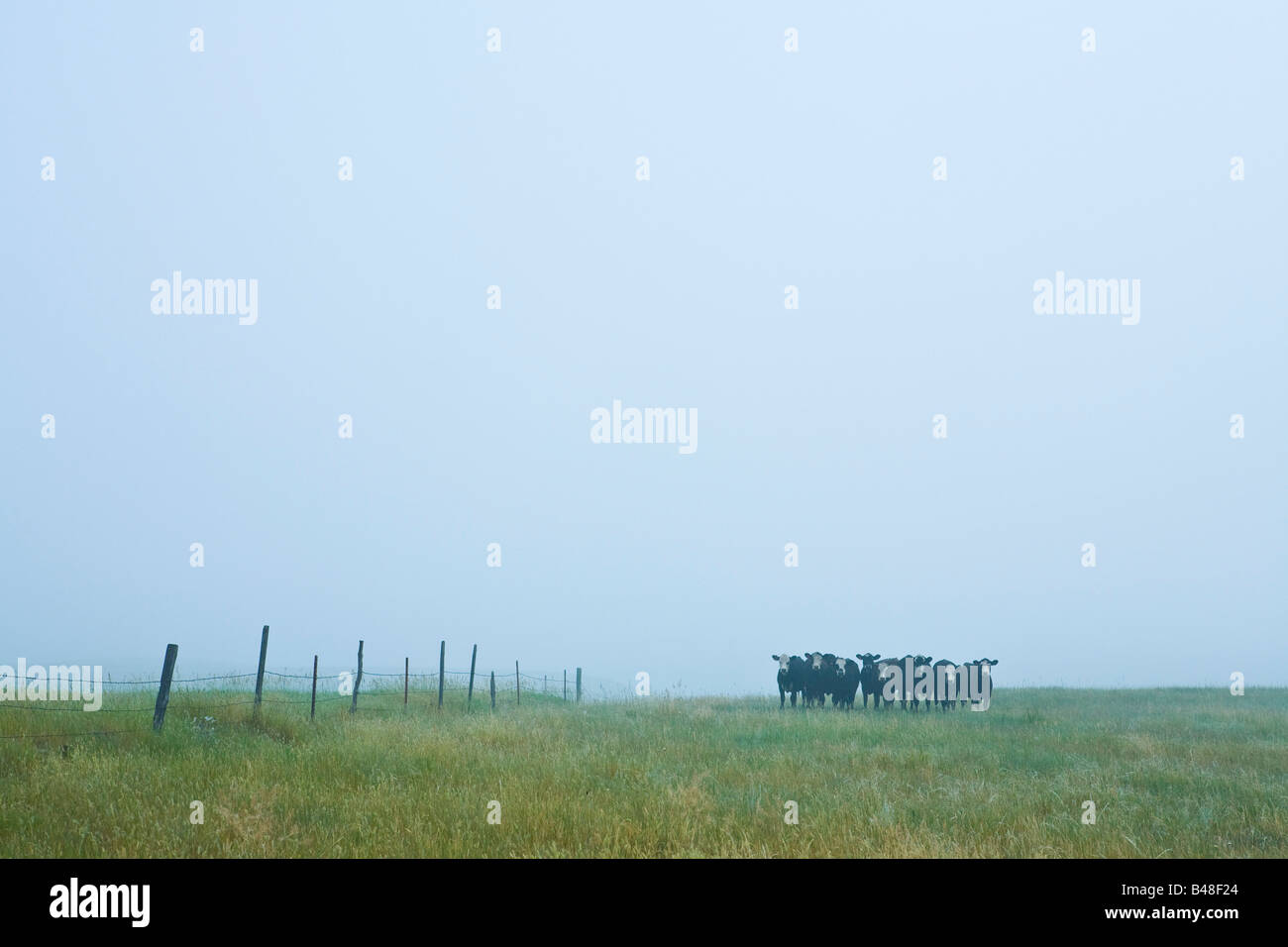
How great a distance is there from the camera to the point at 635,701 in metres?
25.9

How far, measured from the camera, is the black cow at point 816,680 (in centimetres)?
2514

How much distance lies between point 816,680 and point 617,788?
1637 centimetres

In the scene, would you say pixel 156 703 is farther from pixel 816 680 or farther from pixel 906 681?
pixel 906 681

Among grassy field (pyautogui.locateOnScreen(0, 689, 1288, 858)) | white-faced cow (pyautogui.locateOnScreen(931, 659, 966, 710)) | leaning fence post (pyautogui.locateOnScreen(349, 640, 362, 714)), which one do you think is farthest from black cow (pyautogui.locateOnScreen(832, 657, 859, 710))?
Result: leaning fence post (pyautogui.locateOnScreen(349, 640, 362, 714))

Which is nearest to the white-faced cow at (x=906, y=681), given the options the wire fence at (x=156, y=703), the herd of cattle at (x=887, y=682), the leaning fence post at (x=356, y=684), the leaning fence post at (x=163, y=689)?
the herd of cattle at (x=887, y=682)

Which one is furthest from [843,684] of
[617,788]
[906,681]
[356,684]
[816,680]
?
[617,788]

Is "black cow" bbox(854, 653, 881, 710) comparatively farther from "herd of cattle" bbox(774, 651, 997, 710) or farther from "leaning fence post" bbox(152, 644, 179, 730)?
"leaning fence post" bbox(152, 644, 179, 730)

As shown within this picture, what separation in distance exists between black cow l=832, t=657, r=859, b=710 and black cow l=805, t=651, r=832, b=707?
26 cm

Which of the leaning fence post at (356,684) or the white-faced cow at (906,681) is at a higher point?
the leaning fence post at (356,684)

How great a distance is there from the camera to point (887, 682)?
25875 mm

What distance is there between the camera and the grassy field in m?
7.90

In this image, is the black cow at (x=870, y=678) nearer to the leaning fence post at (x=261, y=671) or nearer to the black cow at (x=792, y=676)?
the black cow at (x=792, y=676)
